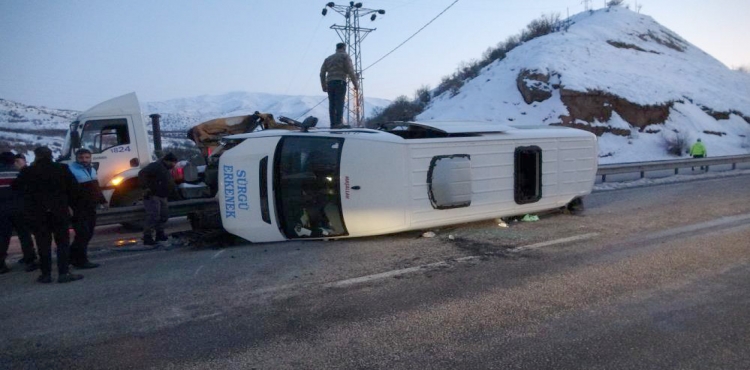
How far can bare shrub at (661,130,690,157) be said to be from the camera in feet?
69.6

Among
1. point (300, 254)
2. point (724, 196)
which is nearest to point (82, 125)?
point (300, 254)

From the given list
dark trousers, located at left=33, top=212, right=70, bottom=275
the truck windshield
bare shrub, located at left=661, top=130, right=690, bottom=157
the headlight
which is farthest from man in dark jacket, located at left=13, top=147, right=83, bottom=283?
bare shrub, located at left=661, top=130, right=690, bottom=157

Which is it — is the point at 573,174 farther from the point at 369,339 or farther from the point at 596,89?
the point at 596,89

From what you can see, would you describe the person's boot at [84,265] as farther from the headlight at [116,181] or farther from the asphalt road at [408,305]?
the headlight at [116,181]

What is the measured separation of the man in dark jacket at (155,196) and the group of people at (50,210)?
1466mm

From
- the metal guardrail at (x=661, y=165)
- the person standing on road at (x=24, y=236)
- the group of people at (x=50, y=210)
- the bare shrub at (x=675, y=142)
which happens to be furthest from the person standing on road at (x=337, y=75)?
the bare shrub at (x=675, y=142)

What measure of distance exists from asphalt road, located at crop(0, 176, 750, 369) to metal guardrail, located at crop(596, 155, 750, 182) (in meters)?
7.58

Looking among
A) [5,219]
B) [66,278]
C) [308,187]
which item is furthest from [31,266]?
[308,187]

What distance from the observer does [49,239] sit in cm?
538

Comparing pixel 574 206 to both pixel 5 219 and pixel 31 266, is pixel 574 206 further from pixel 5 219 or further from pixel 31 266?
pixel 5 219

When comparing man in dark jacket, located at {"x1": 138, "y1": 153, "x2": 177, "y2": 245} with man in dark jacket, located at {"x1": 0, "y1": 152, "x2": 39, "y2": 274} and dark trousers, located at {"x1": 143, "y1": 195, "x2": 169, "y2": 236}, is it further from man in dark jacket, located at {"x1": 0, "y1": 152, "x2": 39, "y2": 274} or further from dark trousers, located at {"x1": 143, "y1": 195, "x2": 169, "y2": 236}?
man in dark jacket, located at {"x1": 0, "y1": 152, "x2": 39, "y2": 274}

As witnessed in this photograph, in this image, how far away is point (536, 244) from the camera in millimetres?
6086

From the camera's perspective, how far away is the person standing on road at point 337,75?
11.0 m

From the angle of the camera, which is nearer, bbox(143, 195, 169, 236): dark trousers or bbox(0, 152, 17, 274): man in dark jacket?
bbox(0, 152, 17, 274): man in dark jacket
